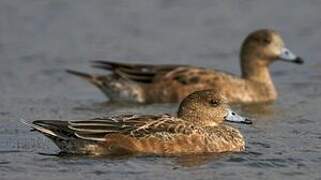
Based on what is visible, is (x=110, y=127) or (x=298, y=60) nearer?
(x=110, y=127)

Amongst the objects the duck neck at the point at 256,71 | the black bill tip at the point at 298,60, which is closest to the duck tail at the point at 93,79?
the duck neck at the point at 256,71

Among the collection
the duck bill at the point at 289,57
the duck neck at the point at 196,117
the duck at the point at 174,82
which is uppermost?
the duck bill at the point at 289,57

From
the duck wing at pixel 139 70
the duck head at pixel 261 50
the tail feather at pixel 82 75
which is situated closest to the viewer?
the tail feather at pixel 82 75

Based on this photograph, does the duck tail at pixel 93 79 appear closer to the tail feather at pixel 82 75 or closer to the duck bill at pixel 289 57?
the tail feather at pixel 82 75

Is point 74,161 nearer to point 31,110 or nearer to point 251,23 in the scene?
point 31,110

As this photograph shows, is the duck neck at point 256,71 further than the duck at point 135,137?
Yes

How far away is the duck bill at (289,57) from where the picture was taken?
49.2ft

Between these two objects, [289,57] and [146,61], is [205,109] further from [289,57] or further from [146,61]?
[146,61]

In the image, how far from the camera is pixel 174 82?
15.1 metres

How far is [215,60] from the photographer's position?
16.6 metres

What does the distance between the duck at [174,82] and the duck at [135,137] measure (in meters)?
3.78

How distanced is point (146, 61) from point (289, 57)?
216cm

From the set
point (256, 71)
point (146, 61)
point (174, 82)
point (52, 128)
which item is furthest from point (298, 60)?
point (52, 128)

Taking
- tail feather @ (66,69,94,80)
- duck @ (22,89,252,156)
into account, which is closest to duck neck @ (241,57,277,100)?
tail feather @ (66,69,94,80)
